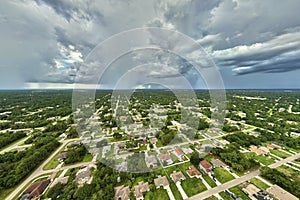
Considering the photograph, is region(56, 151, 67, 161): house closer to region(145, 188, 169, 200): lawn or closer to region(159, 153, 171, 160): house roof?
region(145, 188, 169, 200): lawn

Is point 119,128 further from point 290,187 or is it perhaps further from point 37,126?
point 290,187

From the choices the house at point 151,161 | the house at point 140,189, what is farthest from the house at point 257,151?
the house at point 140,189

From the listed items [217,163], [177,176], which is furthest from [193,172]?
[217,163]

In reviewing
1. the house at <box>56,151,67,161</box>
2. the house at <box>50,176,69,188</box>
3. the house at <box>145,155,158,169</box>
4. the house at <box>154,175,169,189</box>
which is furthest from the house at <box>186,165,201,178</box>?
the house at <box>56,151,67,161</box>

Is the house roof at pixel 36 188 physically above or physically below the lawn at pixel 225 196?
below

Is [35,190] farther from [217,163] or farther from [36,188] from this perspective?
[217,163]

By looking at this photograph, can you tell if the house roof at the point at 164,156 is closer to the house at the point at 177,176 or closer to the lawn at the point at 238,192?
the house at the point at 177,176
